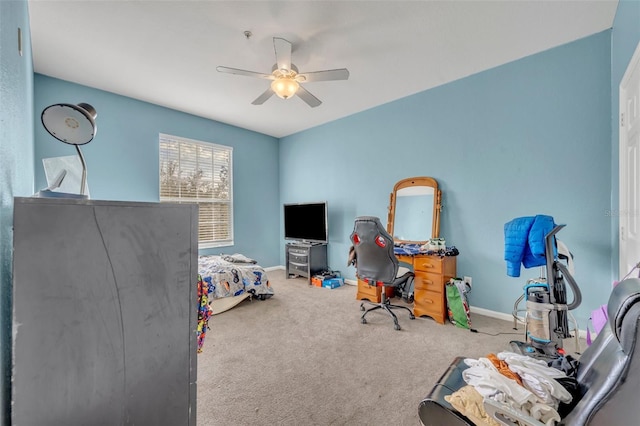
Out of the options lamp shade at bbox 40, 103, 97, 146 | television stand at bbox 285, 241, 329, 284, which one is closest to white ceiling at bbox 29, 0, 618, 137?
lamp shade at bbox 40, 103, 97, 146

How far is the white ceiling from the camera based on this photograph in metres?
2.12

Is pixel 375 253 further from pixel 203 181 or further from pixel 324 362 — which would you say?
pixel 203 181

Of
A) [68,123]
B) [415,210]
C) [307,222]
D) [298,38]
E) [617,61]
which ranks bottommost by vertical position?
[307,222]

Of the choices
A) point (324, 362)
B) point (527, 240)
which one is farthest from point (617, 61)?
point (324, 362)

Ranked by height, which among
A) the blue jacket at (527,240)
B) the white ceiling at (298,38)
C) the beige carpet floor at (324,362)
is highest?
the white ceiling at (298,38)

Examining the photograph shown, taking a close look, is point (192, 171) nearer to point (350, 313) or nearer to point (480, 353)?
point (350, 313)

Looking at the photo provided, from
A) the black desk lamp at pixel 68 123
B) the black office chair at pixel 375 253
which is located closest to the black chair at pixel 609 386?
the black office chair at pixel 375 253

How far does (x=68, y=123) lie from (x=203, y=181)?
3733mm

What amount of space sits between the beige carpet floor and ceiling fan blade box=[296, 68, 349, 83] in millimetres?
2450

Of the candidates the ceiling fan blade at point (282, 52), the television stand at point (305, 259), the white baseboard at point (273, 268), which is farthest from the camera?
the white baseboard at point (273, 268)

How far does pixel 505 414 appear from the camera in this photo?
0.94m

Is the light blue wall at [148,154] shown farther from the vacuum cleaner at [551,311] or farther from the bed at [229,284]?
the vacuum cleaner at [551,311]

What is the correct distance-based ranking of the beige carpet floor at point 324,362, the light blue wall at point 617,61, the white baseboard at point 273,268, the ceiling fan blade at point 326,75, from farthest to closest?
the white baseboard at point 273,268
the ceiling fan blade at point 326,75
the light blue wall at point 617,61
the beige carpet floor at point 324,362

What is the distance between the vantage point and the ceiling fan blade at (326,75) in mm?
2385
